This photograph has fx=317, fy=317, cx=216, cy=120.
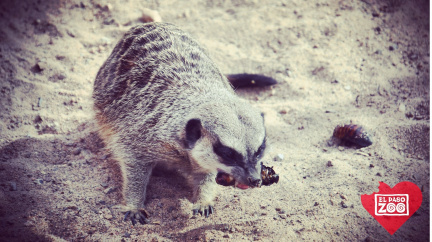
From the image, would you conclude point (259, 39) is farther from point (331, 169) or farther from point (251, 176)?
point (251, 176)

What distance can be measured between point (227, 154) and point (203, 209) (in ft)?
2.18

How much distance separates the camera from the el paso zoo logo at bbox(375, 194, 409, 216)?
2367mm

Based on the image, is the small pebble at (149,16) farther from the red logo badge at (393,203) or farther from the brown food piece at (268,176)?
the red logo badge at (393,203)

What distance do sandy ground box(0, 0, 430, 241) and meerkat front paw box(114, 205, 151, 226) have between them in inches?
2.3

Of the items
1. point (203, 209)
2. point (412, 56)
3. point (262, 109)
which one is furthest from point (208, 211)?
point (412, 56)

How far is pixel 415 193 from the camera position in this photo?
8.23 feet

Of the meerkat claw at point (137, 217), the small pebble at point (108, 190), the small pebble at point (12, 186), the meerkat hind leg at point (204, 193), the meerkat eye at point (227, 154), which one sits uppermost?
the meerkat eye at point (227, 154)

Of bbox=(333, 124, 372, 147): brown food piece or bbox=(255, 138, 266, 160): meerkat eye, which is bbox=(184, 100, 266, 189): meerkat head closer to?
bbox=(255, 138, 266, 160): meerkat eye

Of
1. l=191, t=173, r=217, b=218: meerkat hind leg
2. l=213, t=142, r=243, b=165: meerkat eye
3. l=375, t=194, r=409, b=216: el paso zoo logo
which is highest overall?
l=213, t=142, r=243, b=165: meerkat eye

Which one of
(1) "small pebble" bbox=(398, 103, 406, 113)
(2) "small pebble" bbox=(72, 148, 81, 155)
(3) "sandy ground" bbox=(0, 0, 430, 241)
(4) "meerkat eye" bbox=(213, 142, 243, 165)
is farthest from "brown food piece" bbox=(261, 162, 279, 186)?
(1) "small pebble" bbox=(398, 103, 406, 113)

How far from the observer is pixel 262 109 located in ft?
11.6

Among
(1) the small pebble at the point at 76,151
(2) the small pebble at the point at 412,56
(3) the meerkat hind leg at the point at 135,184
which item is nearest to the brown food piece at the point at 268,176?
(3) the meerkat hind leg at the point at 135,184

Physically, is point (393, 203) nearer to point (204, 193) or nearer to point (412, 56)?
point (204, 193)

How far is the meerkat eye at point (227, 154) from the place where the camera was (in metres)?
2.03
